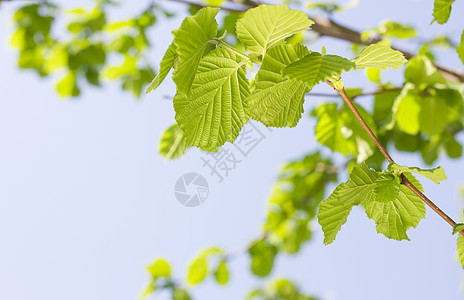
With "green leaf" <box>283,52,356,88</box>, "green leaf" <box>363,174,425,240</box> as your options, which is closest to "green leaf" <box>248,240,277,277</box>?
"green leaf" <box>363,174,425,240</box>

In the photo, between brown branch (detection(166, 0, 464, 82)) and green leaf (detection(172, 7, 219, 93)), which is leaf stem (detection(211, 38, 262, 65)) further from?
brown branch (detection(166, 0, 464, 82))

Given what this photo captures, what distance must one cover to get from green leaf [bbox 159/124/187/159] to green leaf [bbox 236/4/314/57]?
32 centimetres

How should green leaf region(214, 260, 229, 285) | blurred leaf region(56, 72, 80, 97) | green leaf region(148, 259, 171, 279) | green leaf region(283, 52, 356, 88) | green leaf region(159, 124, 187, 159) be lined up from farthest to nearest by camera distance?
blurred leaf region(56, 72, 80, 97) → green leaf region(214, 260, 229, 285) → green leaf region(148, 259, 171, 279) → green leaf region(159, 124, 187, 159) → green leaf region(283, 52, 356, 88)

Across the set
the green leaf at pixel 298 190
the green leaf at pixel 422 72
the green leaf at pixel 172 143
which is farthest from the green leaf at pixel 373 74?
the green leaf at pixel 298 190

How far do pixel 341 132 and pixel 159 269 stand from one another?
68 centimetres

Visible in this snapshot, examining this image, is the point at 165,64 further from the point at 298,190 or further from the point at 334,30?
the point at 298,190

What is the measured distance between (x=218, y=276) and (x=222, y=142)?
1057mm

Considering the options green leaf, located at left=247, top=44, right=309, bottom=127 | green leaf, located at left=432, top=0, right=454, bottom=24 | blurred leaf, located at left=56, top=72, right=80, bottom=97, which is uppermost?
blurred leaf, located at left=56, top=72, right=80, bottom=97

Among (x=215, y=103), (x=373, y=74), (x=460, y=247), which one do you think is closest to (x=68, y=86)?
(x=373, y=74)

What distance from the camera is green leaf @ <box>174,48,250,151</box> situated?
354mm

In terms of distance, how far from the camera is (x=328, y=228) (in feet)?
1.24

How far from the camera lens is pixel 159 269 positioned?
1253 millimetres

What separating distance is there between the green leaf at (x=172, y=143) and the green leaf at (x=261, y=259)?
849 mm

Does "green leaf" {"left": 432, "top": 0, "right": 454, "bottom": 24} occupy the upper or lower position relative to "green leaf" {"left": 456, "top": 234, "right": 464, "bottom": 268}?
upper
